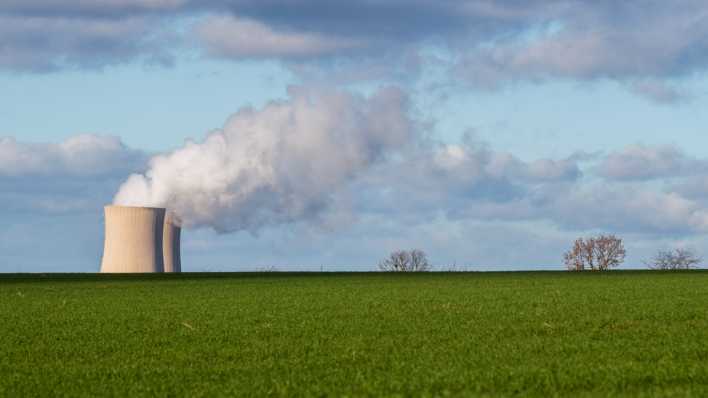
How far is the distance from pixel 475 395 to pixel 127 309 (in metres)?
9.07

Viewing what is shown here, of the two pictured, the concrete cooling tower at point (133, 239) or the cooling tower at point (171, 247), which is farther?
the cooling tower at point (171, 247)

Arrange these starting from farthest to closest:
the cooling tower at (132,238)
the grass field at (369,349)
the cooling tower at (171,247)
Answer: the cooling tower at (171,247)
the cooling tower at (132,238)
the grass field at (369,349)

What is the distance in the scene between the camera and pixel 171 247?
109 ft

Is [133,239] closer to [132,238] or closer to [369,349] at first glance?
[132,238]

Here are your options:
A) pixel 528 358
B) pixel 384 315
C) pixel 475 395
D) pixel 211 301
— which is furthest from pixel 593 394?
pixel 211 301

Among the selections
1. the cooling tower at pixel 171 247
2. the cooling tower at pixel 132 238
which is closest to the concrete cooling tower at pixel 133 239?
the cooling tower at pixel 132 238

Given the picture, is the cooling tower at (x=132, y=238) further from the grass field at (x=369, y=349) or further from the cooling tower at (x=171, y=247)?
the grass field at (x=369, y=349)

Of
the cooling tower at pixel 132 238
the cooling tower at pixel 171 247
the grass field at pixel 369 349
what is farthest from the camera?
the cooling tower at pixel 171 247

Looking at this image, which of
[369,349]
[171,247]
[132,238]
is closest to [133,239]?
[132,238]

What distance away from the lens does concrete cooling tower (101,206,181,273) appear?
29.4m

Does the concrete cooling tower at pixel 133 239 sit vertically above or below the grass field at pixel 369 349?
above

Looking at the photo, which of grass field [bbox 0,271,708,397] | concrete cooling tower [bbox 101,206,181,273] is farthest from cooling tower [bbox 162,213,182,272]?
grass field [bbox 0,271,708,397]

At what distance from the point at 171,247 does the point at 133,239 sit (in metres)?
3.83

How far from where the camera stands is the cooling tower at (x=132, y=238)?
96.5ft
